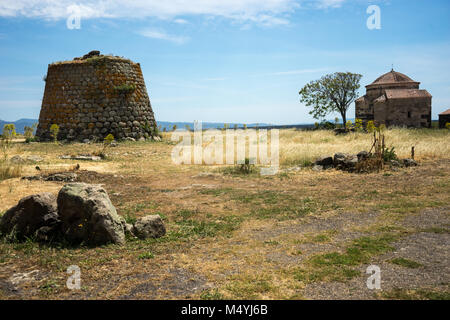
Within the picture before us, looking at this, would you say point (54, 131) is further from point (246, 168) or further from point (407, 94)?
point (407, 94)

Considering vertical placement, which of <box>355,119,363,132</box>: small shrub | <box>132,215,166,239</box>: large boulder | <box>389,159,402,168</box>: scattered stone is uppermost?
<box>355,119,363,132</box>: small shrub

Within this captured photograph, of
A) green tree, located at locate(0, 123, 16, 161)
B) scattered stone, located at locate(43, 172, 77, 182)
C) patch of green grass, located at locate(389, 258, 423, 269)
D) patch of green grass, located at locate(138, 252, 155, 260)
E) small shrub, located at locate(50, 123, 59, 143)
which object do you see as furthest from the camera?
small shrub, located at locate(50, 123, 59, 143)

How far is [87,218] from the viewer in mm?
5711

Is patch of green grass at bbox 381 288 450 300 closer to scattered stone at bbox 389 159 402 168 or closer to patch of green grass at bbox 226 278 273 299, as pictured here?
patch of green grass at bbox 226 278 273 299

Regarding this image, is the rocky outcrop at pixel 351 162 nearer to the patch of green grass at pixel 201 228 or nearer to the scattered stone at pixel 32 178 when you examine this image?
the patch of green grass at pixel 201 228

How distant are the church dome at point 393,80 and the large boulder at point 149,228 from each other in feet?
119

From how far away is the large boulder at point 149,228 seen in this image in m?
6.07

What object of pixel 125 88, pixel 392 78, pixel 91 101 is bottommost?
pixel 91 101

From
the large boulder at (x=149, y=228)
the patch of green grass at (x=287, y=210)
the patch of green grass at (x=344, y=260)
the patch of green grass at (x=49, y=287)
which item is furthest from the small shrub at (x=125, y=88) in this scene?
the patch of green grass at (x=344, y=260)

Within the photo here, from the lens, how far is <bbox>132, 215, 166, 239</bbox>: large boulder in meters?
6.07

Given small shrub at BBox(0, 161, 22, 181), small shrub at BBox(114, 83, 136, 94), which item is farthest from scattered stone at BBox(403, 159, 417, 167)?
small shrub at BBox(114, 83, 136, 94)

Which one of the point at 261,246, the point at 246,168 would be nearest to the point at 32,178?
the point at 246,168

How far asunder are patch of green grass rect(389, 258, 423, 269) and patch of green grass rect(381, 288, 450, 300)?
0.73 m

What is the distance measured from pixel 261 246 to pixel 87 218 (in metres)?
2.98
